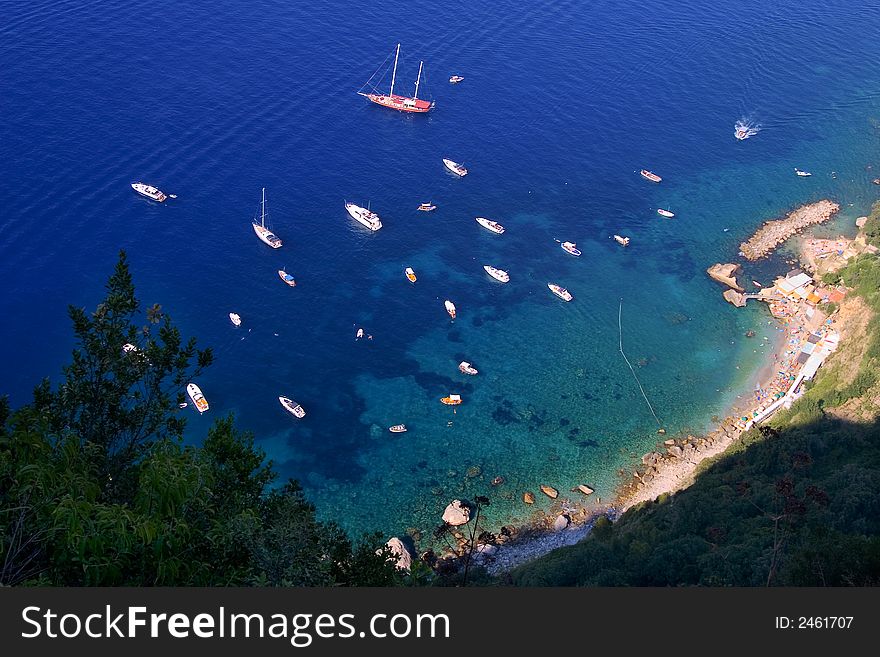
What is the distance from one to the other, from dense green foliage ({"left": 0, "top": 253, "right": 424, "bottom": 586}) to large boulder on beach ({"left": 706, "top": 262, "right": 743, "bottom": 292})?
66475 millimetres

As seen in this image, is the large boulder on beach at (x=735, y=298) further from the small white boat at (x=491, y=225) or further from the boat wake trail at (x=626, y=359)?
the small white boat at (x=491, y=225)

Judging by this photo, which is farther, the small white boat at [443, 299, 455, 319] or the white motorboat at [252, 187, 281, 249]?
the white motorboat at [252, 187, 281, 249]

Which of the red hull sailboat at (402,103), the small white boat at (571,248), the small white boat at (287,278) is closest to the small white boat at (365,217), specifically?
the small white boat at (287,278)

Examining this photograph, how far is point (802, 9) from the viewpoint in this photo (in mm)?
152500

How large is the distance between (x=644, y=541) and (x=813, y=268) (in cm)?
5340

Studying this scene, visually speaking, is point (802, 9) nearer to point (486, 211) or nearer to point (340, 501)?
point (486, 211)

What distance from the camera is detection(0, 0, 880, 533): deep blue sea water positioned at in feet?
231

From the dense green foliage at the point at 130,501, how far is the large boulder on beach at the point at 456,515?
90.1 feet

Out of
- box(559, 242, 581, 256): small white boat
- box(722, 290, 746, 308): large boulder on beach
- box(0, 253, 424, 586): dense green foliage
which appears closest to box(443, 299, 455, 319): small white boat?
box(559, 242, 581, 256): small white boat

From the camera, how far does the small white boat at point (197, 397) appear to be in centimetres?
6831

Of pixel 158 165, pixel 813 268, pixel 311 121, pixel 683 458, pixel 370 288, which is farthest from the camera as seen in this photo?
pixel 311 121

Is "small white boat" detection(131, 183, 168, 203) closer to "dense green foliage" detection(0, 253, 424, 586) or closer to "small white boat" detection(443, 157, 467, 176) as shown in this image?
"small white boat" detection(443, 157, 467, 176)

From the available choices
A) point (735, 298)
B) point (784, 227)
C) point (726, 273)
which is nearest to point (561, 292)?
point (735, 298)

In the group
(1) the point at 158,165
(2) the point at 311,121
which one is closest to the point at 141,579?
(1) the point at 158,165
